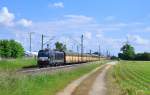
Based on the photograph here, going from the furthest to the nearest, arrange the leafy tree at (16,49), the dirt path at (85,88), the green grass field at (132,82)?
the leafy tree at (16,49)
the green grass field at (132,82)
the dirt path at (85,88)

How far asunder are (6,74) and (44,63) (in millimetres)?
52255

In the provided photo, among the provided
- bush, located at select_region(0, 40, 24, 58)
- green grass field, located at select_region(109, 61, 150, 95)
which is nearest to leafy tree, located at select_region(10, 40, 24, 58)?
bush, located at select_region(0, 40, 24, 58)

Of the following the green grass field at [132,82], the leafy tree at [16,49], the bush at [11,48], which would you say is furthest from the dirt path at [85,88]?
the leafy tree at [16,49]

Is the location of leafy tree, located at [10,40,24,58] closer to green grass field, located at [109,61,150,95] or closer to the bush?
the bush

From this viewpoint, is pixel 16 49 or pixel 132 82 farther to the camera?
pixel 16 49

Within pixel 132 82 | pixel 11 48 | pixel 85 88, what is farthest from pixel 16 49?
pixel 85 88

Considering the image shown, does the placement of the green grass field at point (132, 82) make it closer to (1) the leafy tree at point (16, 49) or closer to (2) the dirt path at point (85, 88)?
(2) the dirt path at point (85, 88)

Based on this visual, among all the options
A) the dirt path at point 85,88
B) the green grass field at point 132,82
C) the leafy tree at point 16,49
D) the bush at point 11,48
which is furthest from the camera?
the leafy tree at point 16,49

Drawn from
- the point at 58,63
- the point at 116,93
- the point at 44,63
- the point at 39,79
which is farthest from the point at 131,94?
the point at 58,63

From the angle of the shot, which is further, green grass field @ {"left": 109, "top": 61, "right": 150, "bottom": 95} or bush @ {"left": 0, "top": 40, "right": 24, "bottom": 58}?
bush @ {"left": 0, "top": 40, "right": 24, "bottom": 58}

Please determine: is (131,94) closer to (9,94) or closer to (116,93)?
(116,93)

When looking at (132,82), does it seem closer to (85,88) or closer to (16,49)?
(85,88)

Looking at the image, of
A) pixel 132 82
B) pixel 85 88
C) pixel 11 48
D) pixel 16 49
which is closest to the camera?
pixel 85 88

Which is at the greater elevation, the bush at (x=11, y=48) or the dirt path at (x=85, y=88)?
the bush at (x=11, y=48)
